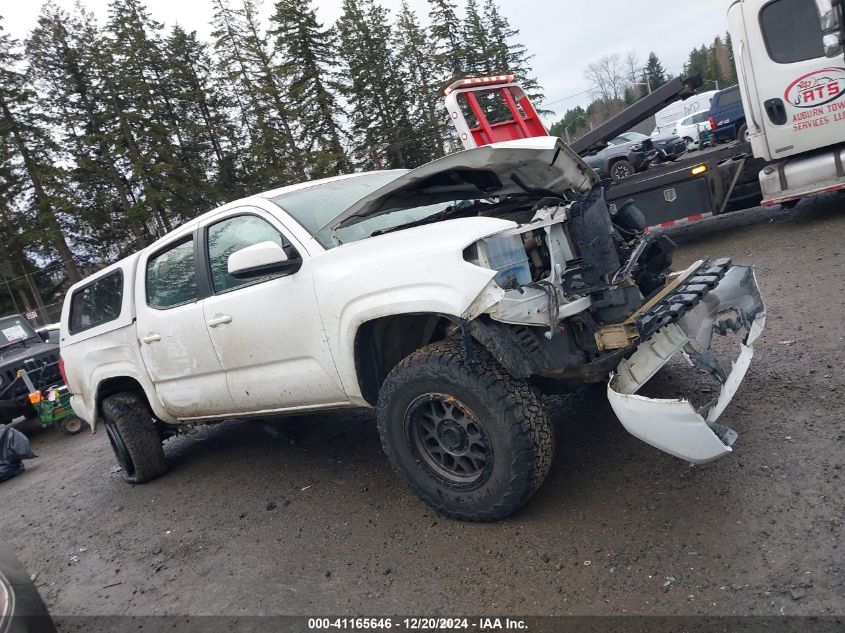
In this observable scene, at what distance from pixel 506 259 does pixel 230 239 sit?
82.3 inches

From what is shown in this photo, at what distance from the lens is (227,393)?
13.4ft

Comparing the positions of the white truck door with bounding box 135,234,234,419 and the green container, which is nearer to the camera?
the white truck door with bounding box 135,234,234,419

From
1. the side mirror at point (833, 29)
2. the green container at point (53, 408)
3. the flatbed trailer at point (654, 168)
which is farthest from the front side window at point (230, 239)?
the green container at point (53, 408)

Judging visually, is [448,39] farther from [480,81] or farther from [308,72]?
[480,81]

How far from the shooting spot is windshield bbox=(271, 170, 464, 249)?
357 centimetres

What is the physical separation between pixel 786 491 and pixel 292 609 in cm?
233

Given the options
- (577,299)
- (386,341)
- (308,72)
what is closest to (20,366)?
(386,341)

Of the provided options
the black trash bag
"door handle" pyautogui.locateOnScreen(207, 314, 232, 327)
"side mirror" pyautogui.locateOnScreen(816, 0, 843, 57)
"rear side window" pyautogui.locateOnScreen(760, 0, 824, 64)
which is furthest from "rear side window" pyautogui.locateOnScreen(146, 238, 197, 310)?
"rear side window" pyautogui.locateOnScreen(760, 0, 824, 64)

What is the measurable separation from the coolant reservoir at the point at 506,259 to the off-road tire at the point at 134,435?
12.1 ft

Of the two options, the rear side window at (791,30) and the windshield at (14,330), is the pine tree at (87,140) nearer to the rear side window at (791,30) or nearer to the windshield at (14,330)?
the windshield at (14,330)

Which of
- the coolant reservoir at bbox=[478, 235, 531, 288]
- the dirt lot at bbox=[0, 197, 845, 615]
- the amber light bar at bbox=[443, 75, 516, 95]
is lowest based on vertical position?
the dirt lot at bbox=[0, 197, 845, 615]

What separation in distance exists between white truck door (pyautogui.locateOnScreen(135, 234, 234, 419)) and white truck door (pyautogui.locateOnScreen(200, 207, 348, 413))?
0.16m

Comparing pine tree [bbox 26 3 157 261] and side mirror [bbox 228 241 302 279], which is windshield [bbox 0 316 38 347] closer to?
side mirror [bbox 228 241 302 279]

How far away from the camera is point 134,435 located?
4988mm
